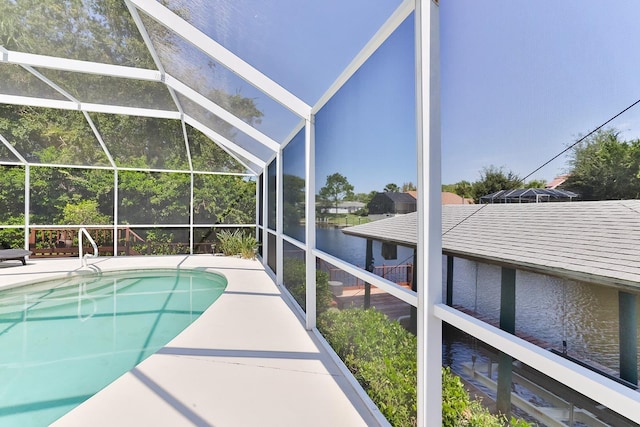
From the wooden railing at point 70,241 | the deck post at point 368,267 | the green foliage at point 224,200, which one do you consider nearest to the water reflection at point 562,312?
the deck post at point 368,267

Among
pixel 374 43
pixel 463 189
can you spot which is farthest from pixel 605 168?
pixel 374 43

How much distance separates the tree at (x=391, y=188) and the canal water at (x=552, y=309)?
617mm

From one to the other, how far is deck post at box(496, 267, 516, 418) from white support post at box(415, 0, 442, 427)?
1.21ft

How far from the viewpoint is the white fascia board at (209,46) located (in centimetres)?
368

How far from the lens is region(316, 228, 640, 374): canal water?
86 cm

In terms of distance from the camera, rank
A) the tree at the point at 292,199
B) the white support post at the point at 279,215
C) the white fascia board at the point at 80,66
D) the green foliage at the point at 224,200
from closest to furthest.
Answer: the tree at the point at 292,199
the white fascia board at the point at 80,66
the white support post at the point at 279,215
the green foliage at the point at 224,200

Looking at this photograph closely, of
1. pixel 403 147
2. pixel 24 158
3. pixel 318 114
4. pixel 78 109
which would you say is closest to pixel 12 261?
pixel 24 158

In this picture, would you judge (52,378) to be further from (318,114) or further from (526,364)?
(526,364)

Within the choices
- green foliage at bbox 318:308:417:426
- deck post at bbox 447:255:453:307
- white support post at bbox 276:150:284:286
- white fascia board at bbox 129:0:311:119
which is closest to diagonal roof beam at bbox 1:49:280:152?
white support post at bbox 276:150:284:286

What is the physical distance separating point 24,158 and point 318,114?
9.37 metres

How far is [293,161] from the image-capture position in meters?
5.23

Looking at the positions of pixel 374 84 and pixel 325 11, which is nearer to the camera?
pixel 325 11

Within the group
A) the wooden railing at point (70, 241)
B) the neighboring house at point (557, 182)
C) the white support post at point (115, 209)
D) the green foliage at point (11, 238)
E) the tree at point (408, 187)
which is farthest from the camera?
the white support post at point (115, 209)

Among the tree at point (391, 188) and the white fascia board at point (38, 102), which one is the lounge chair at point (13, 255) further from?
the tree at point (391, 188)
